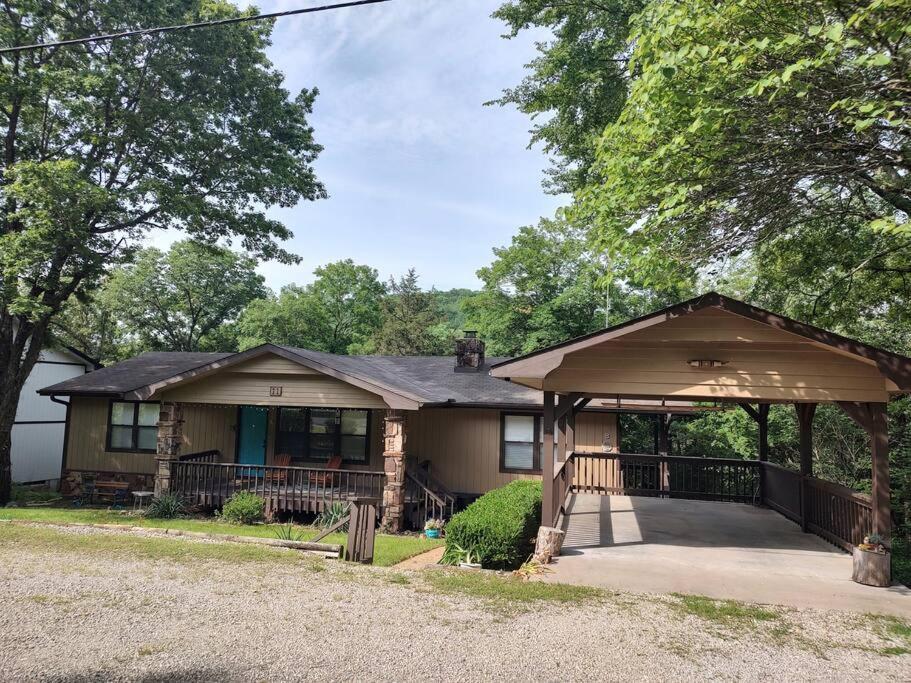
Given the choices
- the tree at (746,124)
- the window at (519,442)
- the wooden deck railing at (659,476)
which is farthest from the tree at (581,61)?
the wooden deck railing at (659,476)

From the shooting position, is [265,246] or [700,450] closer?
[265,246]

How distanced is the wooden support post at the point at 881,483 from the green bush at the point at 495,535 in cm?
448

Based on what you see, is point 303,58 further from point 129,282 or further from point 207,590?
point 129,282

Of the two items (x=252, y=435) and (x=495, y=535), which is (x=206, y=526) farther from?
(x=495, y=535)

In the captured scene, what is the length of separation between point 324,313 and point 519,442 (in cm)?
2387

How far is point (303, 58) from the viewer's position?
431 inches

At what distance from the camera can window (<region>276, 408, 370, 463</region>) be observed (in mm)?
15203

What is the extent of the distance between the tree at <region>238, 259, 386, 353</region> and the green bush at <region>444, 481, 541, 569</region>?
27307 millimetres

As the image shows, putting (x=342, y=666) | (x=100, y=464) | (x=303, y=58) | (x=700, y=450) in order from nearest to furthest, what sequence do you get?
(x=342, y=666)
(x=303, y=58)
(x=100, y=464)
(x=700, y=450)

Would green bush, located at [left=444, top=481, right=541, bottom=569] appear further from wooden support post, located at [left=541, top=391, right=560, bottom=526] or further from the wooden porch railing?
the wooden porch railing

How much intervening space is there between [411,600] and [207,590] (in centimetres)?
231

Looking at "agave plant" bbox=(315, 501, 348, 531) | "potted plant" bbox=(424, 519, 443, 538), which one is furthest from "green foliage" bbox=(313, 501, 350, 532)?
"potted plant" bbox=(424, 519, 443, 538)

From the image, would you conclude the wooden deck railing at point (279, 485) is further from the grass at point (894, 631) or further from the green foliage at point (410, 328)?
the green foliage at point (410, 328)

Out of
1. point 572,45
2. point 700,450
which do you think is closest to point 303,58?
point 572,45
